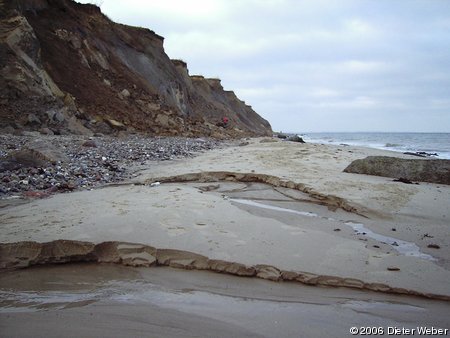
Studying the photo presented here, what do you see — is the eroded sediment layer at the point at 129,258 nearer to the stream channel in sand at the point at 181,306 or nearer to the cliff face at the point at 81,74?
the stream channel in sand at the point at 181,306

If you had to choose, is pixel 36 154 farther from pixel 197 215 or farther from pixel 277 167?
pixel 277 167

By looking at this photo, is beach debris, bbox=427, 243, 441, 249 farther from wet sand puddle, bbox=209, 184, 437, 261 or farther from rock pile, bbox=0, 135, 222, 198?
rock pile, bbox=0, 135, 222, 198

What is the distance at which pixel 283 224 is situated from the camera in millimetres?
3564

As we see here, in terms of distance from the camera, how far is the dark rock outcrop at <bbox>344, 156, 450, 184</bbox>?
640 centimetres

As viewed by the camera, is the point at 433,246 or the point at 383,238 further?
the point at 383,238

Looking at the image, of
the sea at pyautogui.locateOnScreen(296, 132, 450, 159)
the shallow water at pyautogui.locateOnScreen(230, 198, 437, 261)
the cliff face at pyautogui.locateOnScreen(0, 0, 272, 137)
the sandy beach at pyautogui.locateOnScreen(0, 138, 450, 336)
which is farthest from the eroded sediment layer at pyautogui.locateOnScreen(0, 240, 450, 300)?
the sea at pyautogui.locateOnScreen(296, 132, 450, 159)

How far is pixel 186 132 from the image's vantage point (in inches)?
686

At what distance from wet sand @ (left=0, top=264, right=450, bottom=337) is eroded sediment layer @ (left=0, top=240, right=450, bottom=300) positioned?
Result: 0.06 meters

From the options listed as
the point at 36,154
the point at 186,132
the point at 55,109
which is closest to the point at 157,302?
the point at 36,154

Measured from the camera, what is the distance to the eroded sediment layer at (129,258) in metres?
2.42

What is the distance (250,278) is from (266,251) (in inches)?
14.3

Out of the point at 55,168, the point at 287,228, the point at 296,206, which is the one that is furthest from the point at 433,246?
the point at 55,168

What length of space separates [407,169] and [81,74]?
14.6 m
